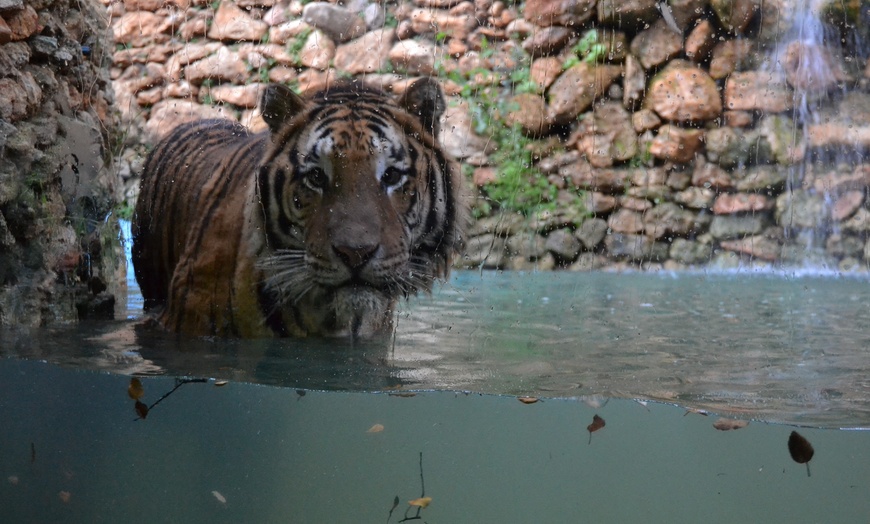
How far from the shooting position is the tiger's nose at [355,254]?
3.33 metres

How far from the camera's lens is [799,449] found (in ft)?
12.0

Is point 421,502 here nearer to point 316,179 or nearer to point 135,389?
point 135,389

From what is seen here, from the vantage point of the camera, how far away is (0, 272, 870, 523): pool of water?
133 inches

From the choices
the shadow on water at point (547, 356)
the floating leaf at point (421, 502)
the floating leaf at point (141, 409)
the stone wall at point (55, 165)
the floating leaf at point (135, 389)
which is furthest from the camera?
the floating leaf at point (421, 502)

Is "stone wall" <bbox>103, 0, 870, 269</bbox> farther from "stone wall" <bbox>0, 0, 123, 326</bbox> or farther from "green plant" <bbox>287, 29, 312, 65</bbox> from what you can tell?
"stone wall" <bbox>0, 0, 123, 326</bbox>

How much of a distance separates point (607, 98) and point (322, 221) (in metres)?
2.70

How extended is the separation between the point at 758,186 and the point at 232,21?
4.53 m

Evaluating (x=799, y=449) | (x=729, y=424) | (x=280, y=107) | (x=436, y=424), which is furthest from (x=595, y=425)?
(x=280, y=107)

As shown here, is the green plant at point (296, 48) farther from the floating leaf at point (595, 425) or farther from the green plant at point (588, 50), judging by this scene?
the floating leaf at point (595, 425)

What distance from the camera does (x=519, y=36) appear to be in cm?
455

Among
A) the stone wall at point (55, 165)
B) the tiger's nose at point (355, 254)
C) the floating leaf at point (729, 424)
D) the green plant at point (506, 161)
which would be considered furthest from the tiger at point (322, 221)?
the floating leaf at point (729, 424)

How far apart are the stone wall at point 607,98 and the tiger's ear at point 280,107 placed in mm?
172

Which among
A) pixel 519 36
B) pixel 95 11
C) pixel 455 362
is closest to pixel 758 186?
pixel 519 36

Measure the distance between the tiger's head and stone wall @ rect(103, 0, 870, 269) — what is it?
0.21m
